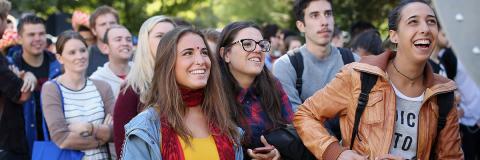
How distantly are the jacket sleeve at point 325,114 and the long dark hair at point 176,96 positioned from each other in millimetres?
425

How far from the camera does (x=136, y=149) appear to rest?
3.34 metres

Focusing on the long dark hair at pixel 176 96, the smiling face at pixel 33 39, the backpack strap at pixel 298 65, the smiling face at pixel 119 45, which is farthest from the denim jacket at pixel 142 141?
the smiling face at pixel 33 39

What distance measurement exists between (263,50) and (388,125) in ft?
4.00

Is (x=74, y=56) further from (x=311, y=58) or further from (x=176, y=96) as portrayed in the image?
(x=176, y=96)

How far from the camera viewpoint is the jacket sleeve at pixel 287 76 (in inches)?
188

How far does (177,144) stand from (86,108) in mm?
2047

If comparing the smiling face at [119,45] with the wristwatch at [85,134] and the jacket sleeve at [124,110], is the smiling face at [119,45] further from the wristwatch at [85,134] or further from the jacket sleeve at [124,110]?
the jacket sleeve at [124,110]

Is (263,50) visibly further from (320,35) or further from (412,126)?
(412,126)

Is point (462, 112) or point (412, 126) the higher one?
point (412, 126)

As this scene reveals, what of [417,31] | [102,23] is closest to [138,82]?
[417,31]

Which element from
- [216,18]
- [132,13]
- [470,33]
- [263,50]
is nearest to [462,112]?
[263,50]

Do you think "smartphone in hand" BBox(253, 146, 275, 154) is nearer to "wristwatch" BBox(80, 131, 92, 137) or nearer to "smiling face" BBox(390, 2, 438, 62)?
"smiling face" BBox(390, 2, 438, 62)

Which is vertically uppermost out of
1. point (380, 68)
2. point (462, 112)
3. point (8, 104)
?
point (380, 68)

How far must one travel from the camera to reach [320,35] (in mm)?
5141
